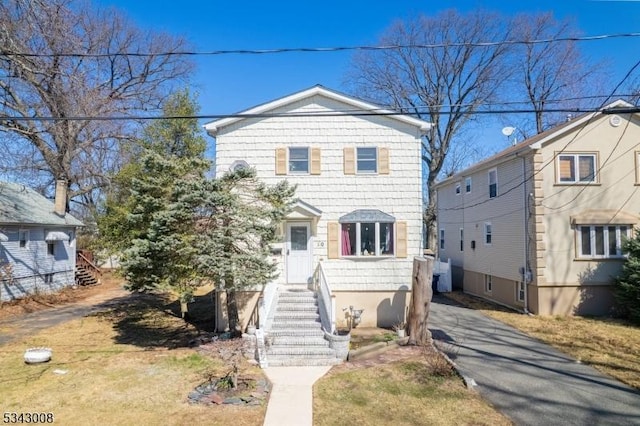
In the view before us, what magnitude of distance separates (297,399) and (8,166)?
1800cm

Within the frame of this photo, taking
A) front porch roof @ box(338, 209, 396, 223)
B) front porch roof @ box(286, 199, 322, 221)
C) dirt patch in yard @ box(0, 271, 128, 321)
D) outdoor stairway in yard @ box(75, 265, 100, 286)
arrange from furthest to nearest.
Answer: outdoor stairway in yard @ box(75, 265, 100, 286)
dirt patch in yard @ box(0, 271, 128, 321)
front porch roof @ box(338, 209, 396, 223)
front porch roof @ box(286, 199, 322, 221)

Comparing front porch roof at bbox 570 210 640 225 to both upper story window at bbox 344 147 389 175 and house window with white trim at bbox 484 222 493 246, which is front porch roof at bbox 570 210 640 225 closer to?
house window with white trim at bbox 484 222 493 246

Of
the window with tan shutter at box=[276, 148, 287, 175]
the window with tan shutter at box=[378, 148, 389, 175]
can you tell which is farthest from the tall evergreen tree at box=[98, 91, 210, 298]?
the window with tan shutter at box=[378, 148, 389, 175]

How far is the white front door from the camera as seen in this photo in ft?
41.7

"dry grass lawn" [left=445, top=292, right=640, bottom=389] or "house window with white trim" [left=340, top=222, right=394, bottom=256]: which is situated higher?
"house window with white trim" [left=340, top=222, right=394, bottom=256]

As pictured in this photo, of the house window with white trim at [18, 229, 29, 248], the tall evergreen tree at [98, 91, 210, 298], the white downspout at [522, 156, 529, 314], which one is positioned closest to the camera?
the tall evergreen tree at [98, 91, 210, 298]

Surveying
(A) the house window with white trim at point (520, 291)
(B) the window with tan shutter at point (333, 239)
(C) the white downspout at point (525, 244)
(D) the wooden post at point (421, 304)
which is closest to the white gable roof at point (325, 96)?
(B) the window with tan shutter at point (333, 239)

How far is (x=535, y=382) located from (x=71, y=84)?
17.0 m

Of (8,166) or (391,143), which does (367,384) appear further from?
(8,166)

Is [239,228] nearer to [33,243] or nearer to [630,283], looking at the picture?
[630,283]

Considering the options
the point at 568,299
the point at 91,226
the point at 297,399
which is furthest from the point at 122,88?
the point at 568,299

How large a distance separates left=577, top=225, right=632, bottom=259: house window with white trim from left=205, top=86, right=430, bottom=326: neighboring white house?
6.94 m

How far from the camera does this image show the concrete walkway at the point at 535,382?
634 centimetres

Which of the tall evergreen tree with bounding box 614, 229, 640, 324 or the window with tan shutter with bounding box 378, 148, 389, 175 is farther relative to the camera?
the tall evergreen tree with bounding box 614, 229, 640, 324
